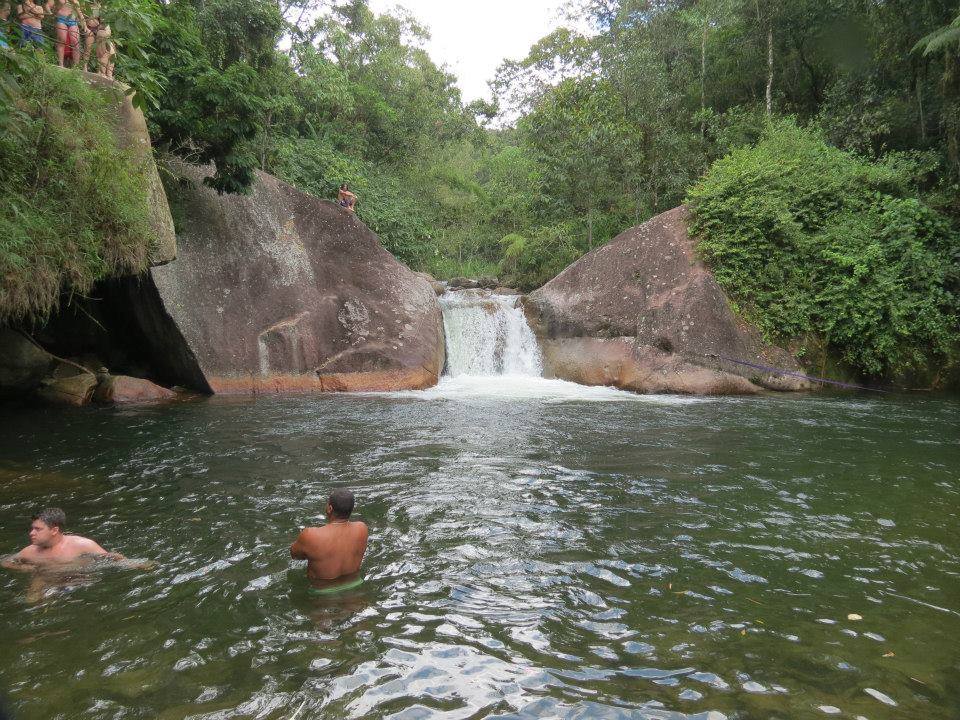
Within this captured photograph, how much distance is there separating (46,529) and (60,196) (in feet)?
16.6

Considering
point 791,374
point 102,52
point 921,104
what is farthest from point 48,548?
point 921,104

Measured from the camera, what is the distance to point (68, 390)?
11445 millimetres

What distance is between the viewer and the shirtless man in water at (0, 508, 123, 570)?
456 cm

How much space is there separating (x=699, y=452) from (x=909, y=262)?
9208 millimetres

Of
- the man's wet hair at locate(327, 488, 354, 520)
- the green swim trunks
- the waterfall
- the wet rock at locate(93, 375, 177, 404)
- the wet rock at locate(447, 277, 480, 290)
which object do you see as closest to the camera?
the green swim trunks

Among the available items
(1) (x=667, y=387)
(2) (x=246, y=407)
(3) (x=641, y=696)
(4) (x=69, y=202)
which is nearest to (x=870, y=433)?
(1) (x=667, y=387)

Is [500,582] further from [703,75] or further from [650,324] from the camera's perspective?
[703,75]

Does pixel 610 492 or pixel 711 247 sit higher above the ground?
pixel 711 247

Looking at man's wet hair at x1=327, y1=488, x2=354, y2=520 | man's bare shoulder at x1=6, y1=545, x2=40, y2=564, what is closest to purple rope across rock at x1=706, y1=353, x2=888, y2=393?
man's wet hair at x1=327, y1=488, x2=354, y2=520

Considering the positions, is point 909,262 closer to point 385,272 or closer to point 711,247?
point 711,247

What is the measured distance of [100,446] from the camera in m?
8.26

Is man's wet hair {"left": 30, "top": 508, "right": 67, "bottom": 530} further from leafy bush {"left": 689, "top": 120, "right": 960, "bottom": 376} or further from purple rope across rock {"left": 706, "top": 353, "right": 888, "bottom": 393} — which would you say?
leafy bush {"left": 689, "top": 120, "right": 960, "bottom": 376}

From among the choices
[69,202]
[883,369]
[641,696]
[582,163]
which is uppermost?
[582,163]

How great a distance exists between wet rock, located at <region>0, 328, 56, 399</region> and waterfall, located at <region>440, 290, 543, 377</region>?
8375 millimetres
